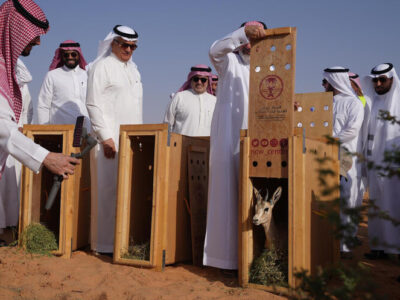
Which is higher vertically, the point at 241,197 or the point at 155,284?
the point at 241,197

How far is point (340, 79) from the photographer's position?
20.0 ft

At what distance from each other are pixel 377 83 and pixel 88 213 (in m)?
4.55

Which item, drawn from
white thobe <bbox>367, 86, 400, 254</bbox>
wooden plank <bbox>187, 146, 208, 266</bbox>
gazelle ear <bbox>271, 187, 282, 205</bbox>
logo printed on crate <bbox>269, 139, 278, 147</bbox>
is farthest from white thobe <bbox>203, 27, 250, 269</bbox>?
white thobe <bbox>367, 86, 400, 254</bbox>

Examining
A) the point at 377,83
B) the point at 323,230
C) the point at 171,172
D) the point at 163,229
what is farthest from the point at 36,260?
the point at 377,83

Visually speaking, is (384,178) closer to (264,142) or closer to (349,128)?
(349,128)

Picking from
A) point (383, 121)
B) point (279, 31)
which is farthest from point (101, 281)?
point (383, 121)

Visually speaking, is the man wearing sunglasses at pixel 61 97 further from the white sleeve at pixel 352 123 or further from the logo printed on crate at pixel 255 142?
the white sleeve at pixel 352 123

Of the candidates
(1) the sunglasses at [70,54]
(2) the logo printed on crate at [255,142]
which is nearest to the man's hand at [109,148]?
(2) the logo printed on crate at [255,142]

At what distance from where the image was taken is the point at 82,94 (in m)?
6.68

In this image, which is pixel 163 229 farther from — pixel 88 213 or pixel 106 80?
pixel 106 80

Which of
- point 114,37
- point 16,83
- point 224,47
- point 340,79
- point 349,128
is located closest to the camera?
point 16,83

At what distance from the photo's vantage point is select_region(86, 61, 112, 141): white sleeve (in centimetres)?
491

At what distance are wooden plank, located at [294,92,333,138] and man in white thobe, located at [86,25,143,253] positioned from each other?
2093mm

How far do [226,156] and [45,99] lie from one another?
3.70 metres
